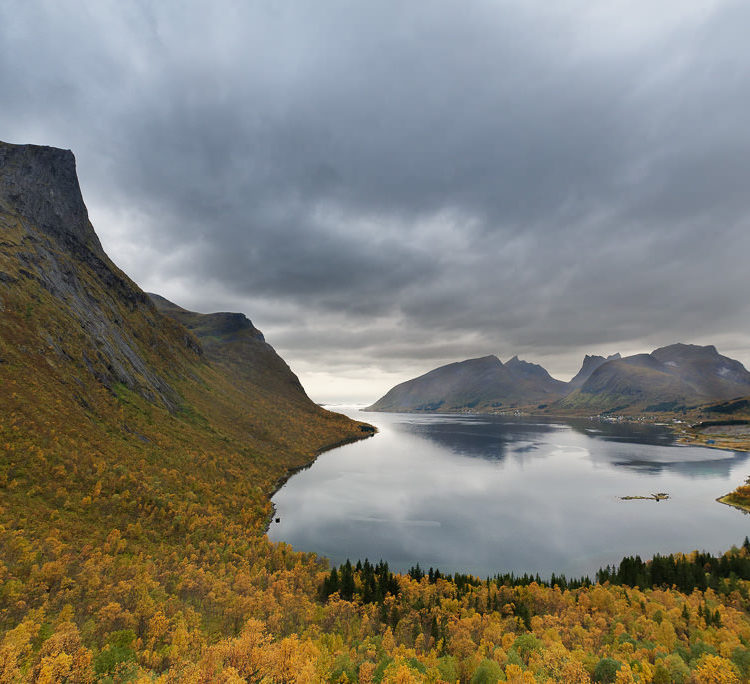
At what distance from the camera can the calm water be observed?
6444cm

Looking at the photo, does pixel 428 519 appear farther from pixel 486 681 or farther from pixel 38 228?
pixel 38 228

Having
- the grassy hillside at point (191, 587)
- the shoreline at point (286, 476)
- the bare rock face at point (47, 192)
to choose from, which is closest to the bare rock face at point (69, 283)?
the bare rock face at point (47, 192)

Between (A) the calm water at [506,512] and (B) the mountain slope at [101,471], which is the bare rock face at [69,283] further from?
(A) the calm water at [506,512]

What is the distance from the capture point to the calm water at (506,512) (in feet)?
211

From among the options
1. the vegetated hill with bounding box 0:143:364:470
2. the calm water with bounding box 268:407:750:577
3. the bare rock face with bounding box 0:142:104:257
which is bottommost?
the calm water with bounding box 268:407:750:577

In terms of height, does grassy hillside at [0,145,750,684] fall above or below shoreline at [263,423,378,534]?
above

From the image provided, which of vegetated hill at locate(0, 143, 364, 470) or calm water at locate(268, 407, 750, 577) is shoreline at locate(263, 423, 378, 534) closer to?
calm water at locate(268, 407, 750, 577)

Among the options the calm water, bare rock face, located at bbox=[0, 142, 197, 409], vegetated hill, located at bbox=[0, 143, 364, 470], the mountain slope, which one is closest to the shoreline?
the calm water

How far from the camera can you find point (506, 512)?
88.3m

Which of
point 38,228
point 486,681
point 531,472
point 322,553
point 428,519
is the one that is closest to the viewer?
point 486,681

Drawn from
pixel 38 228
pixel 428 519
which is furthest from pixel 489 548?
pixel 38 228

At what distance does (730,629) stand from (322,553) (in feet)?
176

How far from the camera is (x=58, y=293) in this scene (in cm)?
8294

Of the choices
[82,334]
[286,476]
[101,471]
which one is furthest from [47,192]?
[286,476]
